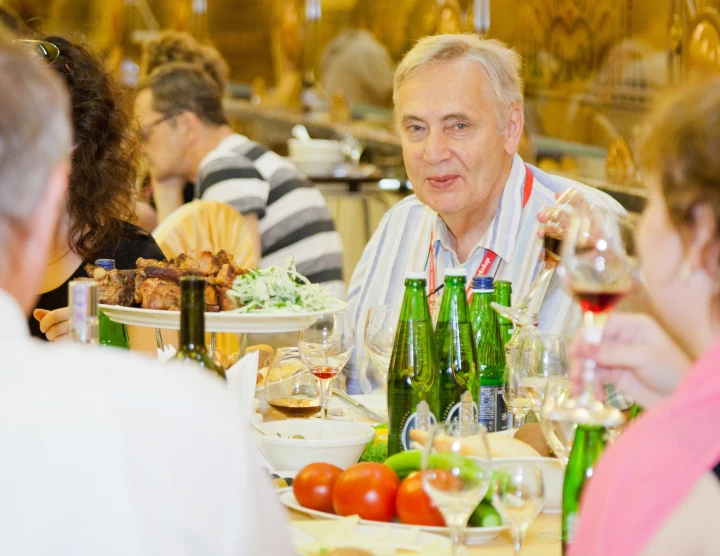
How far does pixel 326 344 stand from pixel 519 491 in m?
0.81

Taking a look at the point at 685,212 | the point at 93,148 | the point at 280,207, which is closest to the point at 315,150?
the point at 280,207

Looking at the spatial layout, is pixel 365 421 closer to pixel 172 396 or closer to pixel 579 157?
pixel 172 396

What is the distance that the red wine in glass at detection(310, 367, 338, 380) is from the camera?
82.0 inches

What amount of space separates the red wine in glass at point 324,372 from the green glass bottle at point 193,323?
21.5 inches

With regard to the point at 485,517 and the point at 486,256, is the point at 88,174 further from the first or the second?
the point at 485,517

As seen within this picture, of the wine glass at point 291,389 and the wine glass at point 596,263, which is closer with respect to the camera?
the wine glass at point 596,263

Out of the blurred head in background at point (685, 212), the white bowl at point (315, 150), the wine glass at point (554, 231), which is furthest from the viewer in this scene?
the white bowl at point (315, 150)

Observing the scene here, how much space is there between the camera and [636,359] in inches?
52.8

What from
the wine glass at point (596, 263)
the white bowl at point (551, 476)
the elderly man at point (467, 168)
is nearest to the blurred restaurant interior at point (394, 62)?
the wine glass at point (596, 263)

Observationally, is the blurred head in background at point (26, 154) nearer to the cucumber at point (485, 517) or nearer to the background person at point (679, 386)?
the background person at point (679, 386)

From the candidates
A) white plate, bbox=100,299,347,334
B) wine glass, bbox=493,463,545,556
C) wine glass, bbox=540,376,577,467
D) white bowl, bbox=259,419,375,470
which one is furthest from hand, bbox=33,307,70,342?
wine glass, bbox=493,463,545,556

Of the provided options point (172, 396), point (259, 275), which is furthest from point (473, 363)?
point (172, 396)

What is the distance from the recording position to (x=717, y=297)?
3.70 ft

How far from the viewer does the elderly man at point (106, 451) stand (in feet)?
3.01
